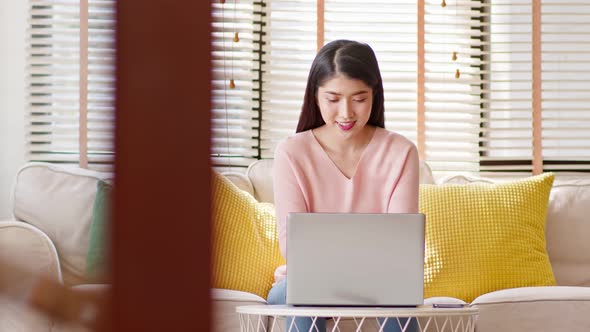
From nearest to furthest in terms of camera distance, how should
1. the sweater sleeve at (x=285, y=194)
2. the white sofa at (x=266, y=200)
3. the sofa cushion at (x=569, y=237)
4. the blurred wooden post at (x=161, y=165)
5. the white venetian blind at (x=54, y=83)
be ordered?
the blurred wooden post at (x=161, y=165), the sweater sleeve at (x=285, y=194), the white sofa at (x=266, y=200), the sofa cushion at (x=569, y=237), the white venetian blind at (x=54, y=83)

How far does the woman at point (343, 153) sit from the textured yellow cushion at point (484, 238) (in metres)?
0.49

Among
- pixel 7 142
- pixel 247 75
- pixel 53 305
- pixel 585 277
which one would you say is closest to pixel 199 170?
pixel 53 305

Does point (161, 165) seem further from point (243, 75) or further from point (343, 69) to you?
point (243, 75)

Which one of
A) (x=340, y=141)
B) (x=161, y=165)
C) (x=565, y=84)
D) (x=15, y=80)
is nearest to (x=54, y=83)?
(x=15, y=80)

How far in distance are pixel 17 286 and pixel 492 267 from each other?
108 inches

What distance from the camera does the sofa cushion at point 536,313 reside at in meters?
2.62

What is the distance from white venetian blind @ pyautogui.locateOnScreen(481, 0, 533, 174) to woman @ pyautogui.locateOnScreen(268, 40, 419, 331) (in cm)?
134

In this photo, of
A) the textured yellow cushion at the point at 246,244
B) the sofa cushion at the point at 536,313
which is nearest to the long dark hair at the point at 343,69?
the textured yellow cushion at the point at 246,244

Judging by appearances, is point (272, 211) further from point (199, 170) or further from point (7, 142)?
point (199, 170)

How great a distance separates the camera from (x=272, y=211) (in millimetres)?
3025

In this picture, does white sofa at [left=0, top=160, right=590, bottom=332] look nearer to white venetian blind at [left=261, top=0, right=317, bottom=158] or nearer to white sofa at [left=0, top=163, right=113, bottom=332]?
white sofa at [left=0, top=163, right=113, bottom=332]

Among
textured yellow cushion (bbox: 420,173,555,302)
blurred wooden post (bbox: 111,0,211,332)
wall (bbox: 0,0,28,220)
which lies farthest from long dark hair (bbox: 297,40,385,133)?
blurred wooden post (bbox: 111,0,211,332)

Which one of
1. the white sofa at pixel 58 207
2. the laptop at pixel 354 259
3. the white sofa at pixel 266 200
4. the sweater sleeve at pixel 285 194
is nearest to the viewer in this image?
the laptop at pixel 354 259

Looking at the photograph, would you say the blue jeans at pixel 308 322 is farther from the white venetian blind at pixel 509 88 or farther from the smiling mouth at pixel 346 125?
the white venetian blind at pixel 509 88
